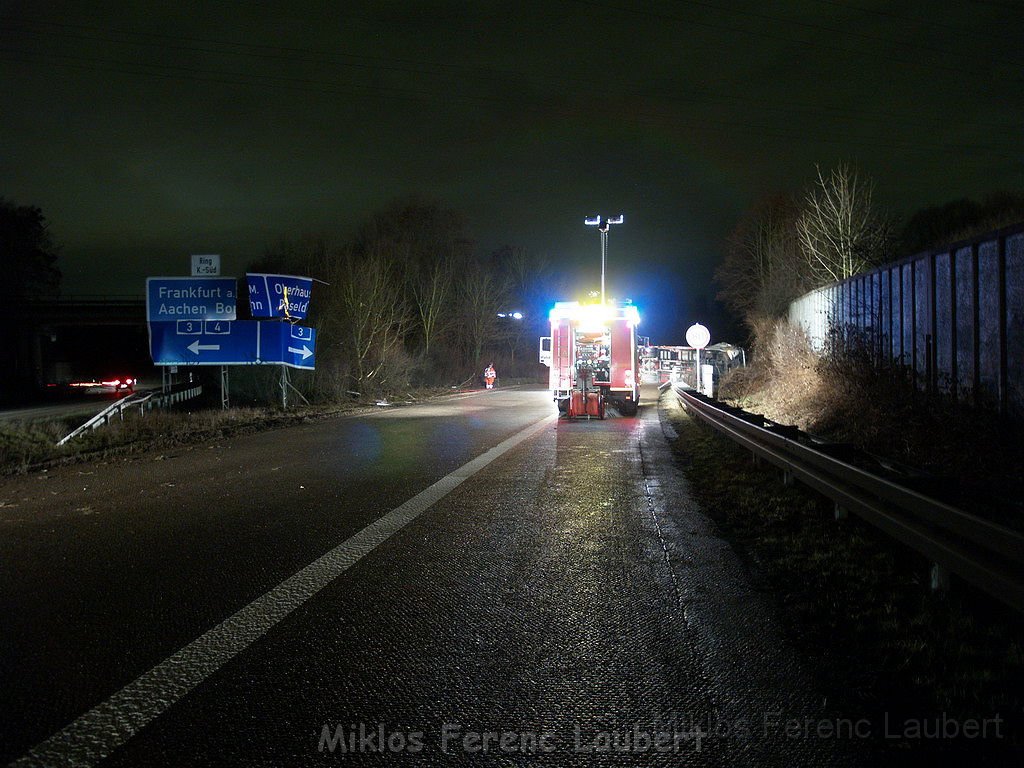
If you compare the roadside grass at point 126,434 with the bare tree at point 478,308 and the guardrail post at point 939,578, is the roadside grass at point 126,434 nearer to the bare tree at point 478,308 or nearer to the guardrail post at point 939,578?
the guardrail post at point 939,578

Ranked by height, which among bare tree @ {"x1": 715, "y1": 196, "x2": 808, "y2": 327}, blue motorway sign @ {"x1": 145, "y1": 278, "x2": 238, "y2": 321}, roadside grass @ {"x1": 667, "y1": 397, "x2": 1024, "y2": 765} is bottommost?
roadside grass @ {"x1": 667, "y1": 397, "x2": 1024, "y2": 765}

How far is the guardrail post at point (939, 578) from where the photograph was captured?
484 centimetres

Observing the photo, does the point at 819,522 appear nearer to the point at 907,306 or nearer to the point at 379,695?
the point at 379,695

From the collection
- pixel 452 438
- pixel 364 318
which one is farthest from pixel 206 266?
pixel 452 438

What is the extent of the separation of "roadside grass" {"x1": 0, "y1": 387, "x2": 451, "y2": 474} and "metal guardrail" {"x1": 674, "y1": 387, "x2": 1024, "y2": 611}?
38.2 ft

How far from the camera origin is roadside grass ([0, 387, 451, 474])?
510 inches

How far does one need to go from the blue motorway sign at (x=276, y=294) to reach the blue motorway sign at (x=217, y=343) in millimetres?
965

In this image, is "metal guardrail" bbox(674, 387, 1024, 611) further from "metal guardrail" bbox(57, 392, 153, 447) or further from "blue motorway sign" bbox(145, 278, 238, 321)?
"blue motorway sign" bbox(145, 278, 238, 321)

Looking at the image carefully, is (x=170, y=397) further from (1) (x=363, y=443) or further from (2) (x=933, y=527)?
(2) (x=933, y=527)

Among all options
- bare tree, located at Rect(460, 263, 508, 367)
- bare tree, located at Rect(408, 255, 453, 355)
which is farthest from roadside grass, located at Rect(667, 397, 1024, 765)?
bare tree, located at Rect(460, 263, 508, 367)

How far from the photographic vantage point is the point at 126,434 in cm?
1616

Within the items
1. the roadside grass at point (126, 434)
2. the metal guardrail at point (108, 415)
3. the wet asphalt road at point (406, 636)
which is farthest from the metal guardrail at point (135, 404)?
the wet asphalt road at point (406, 636)

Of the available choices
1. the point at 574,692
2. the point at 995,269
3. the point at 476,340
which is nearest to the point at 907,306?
the point at 995,269

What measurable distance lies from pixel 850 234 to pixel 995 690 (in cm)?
2248
